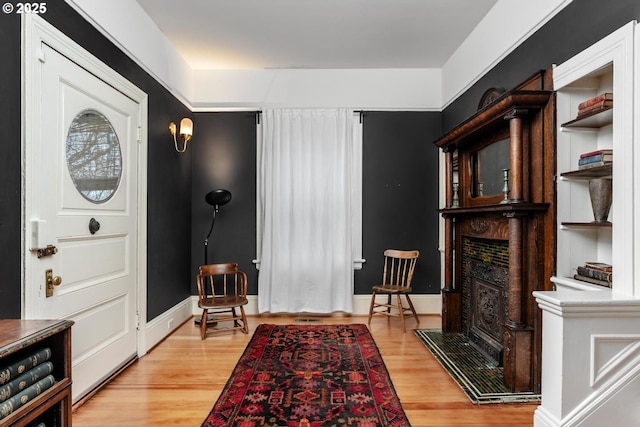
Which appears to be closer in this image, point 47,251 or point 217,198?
point 47,251

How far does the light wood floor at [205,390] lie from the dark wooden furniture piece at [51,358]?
0.63 m

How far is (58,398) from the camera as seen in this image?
5.28 feet

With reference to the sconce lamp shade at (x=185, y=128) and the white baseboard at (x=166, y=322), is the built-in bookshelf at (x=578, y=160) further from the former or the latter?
the sconce lamp shade at (x=185, y=128)

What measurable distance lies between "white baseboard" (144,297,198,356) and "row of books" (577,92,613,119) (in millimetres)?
3660

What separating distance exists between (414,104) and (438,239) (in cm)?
172

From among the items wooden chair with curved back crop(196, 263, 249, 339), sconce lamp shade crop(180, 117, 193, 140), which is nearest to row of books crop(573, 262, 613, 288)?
wooden chair with curved back crop(196, 263, 249, 339)

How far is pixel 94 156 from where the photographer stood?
2576 millimetres

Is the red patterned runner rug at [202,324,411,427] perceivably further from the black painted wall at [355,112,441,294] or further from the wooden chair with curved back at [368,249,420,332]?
the black painted wall at [355,112,441,294]

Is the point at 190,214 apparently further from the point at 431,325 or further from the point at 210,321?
the point at 431,325

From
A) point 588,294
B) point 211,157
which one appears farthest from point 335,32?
point 588,294

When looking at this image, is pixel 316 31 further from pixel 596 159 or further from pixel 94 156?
pixel 596 159

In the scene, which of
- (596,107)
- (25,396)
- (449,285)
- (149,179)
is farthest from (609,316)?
(149,179)

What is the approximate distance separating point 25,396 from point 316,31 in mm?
3522

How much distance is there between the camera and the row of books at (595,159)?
208 cm
